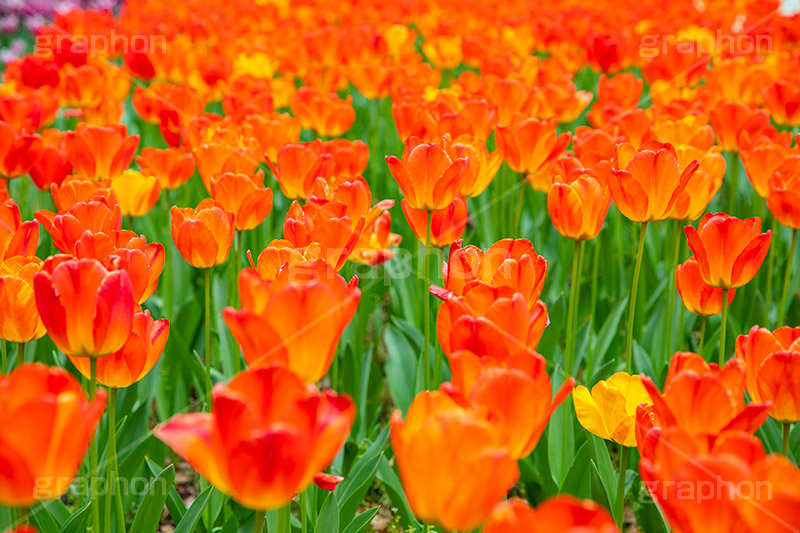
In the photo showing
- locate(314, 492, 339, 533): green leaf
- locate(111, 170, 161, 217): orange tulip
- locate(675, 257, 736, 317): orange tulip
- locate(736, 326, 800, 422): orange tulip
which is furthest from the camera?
locate(111, 170, 161, 217): orange tulip

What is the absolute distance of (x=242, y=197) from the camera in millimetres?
2139

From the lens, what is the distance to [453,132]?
102 inches

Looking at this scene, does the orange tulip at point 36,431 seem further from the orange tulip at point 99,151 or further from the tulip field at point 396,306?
the orange tulip at point 99,151

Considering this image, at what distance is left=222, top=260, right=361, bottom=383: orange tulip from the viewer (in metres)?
1.06

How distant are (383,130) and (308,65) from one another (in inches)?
21.9

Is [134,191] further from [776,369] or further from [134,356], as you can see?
[776,369]

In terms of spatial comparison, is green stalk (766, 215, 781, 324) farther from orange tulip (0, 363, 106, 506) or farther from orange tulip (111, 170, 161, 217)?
orange tulip (0, 363, 106, 506)

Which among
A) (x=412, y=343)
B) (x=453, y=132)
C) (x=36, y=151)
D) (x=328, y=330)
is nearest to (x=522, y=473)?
(x=412, y=343)

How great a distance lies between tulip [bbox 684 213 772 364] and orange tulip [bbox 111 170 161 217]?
146cm

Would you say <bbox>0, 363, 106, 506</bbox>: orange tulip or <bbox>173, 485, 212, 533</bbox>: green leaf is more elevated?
<bbox>0, 363, 106, 506</bbox>: orange tulip

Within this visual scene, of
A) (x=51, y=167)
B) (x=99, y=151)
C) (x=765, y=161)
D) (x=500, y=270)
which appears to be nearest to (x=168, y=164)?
(x=99, y=151)

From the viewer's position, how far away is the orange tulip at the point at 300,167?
2311 mm

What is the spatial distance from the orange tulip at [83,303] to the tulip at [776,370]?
Answer: 94cm

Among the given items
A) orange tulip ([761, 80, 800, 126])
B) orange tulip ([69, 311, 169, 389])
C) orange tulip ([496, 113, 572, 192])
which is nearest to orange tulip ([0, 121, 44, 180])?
orange tulip ([69, 311, 169, 389])
